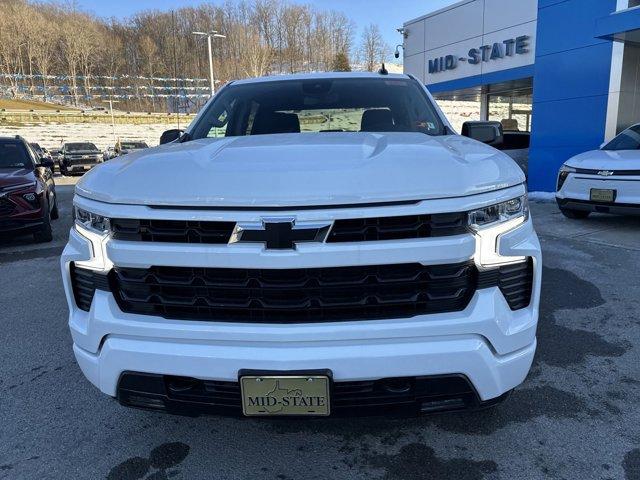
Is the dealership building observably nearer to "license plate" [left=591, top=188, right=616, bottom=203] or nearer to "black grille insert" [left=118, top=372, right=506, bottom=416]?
"license plate" [left=591, top=188, right=616, bottom=203]

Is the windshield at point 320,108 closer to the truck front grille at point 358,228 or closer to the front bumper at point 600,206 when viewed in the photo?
the truck front grille at point 358,228

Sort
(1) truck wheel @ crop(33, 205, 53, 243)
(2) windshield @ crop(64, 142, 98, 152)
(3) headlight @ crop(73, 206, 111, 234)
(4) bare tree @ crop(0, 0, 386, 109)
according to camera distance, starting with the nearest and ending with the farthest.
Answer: (3) headlight @ crop(73, 206, 111, 234)
(1) truck wheel @ crop(33, 205, 53, 243)
(2) windshield @ crop(64, 142, 98, 152)
(4) bare tree @ crop(0, 0, 386, 109)

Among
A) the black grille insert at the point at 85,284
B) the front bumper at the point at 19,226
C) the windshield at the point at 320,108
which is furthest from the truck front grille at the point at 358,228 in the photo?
the front bumper at the point at 19,226

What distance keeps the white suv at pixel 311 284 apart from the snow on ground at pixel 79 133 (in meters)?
42.5

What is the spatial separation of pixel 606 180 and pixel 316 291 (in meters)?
6.43

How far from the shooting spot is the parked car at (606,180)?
655cm

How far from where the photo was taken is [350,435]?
241cm

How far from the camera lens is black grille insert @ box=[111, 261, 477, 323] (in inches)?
71.3

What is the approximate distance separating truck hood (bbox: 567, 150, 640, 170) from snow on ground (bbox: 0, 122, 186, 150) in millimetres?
39115

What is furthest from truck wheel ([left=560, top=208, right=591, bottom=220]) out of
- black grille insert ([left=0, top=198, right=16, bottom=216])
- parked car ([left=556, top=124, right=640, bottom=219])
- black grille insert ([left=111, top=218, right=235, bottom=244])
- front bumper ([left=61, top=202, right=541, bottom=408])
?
black grille insert ([left=0, top=198, right=16, bottom=216])

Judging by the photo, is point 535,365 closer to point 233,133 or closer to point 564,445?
point 564,445

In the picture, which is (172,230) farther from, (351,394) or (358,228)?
(351,394)

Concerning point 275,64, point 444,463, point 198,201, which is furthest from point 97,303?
point 275,64

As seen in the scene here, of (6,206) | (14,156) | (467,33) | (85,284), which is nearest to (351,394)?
(85,284)
